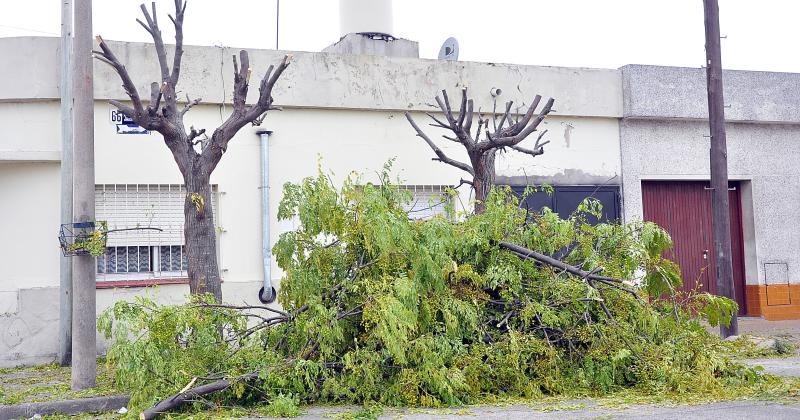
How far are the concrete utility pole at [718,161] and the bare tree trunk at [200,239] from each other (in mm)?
8170

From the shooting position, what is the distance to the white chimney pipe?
648 inches

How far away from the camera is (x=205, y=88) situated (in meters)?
13.9

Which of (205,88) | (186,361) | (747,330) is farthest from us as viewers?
(747,330)

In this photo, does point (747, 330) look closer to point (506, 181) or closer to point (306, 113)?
point (506, 181)

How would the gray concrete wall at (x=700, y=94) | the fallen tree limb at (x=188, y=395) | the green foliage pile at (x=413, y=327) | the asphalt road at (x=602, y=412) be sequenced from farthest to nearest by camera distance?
1. the gray concrete wall at (x=700, y=94)
2. the green foliage pile at (x=413, y=327)
3. the fallen tree limb at (x=188, y=395)
4. the asphalt road at (x=602, y=412)

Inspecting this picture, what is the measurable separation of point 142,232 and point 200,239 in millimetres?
3182

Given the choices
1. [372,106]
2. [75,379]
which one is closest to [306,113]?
[372,106]

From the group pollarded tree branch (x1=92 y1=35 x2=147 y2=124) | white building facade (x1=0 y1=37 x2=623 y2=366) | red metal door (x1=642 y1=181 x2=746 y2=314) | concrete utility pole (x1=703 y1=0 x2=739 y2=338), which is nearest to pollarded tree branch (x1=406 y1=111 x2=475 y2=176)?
white building facade (x1=0 y1=37 x2=623 y2=366)

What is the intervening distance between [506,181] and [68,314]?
24.9 ft

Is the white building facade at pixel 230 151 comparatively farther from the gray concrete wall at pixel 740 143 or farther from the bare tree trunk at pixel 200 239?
the bare tree trunk at pixel 200 239

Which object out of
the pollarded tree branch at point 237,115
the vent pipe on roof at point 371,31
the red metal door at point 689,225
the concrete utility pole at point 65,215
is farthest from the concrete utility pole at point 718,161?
the concrete utility pole at point 65,215

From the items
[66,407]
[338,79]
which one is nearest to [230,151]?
[338,79]

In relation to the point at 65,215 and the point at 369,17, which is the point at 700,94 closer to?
the point at 369,17

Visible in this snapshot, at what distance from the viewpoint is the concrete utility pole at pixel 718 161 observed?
14102mm
